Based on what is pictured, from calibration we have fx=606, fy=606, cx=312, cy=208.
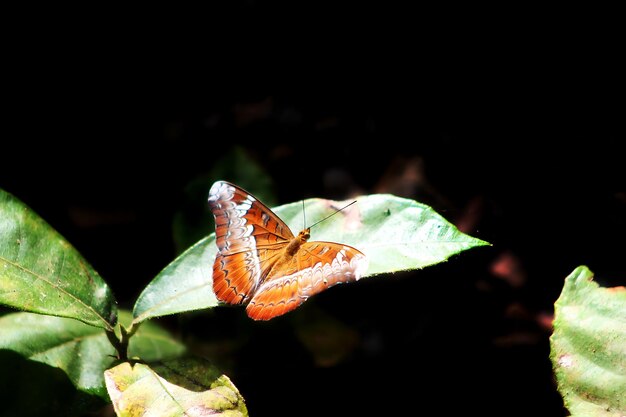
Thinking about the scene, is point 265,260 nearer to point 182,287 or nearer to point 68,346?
point 182,287

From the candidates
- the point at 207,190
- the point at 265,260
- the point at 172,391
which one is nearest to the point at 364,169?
the point at 207,190

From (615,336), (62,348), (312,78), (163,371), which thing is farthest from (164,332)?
(615,336)

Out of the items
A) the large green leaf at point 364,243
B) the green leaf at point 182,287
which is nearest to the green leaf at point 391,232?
the large green leaf at point 364,243

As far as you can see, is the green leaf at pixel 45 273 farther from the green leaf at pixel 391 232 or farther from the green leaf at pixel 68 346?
the green leaf at pixel 391 232

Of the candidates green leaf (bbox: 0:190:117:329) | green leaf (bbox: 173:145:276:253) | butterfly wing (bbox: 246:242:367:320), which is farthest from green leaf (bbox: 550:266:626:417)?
green leaf (bbox: 0:190:117:329)

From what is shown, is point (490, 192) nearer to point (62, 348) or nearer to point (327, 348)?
point (327, 348)

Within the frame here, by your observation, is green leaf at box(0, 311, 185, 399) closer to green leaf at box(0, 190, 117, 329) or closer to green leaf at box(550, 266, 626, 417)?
green leaf at box(0, 190, 117, 329)

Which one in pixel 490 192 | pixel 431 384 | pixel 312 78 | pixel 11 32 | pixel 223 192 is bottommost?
pixel 431 384
